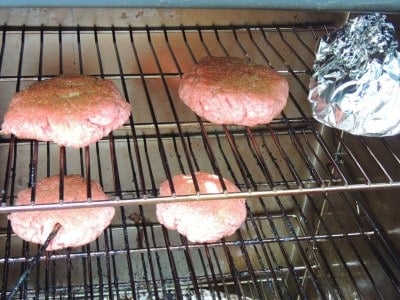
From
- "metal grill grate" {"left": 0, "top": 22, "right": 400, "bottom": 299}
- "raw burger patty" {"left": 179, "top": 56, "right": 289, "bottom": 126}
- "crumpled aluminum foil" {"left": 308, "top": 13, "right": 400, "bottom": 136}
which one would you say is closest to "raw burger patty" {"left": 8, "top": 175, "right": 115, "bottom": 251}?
"metal grill grate" {"left": 0, "top": 22, "right": 400, "bottom": 299}

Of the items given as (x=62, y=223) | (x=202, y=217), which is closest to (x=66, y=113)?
(x=62, y=223)

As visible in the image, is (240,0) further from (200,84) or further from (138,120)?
(138,120)

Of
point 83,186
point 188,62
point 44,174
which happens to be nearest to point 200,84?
point 188,62

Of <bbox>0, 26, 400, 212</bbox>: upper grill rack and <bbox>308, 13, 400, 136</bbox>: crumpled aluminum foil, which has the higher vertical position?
<bbox>0, 26, 400, 212</bbox>: upper grill rack

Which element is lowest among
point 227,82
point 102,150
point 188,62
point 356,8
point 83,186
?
point 356,8

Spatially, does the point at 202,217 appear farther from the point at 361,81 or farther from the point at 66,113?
the point at 361,81

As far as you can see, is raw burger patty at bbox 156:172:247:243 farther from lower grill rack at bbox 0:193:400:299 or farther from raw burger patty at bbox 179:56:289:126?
raw burger patty at bbox 179:56:289:126
